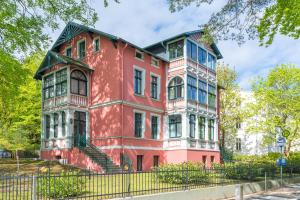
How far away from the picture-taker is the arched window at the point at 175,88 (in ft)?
93.9

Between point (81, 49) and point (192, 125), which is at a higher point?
point (81, 49)

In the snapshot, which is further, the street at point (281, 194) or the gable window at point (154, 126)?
the gable window at point (154, 126)

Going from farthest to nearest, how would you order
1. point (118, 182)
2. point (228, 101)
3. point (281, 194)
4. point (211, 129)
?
point (228, 101), point (211, 129), point (281, 194), point (118, 182)

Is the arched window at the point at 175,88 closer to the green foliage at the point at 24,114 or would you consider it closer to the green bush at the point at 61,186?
the green foliage at the point at 24,114

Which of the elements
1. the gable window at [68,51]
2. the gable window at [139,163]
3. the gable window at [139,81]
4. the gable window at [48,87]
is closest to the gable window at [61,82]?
the gable window at [48,87]

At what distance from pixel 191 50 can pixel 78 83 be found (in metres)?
10.2

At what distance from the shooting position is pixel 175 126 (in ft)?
94.2

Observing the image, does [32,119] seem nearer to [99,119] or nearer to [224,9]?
[99,119]

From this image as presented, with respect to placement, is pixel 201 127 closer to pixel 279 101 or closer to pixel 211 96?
pixel 211 96

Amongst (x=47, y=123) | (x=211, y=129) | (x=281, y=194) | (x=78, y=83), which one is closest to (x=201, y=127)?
(x=211, y=129)

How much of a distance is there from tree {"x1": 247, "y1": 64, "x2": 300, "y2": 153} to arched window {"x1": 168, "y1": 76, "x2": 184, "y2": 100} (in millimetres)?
12602

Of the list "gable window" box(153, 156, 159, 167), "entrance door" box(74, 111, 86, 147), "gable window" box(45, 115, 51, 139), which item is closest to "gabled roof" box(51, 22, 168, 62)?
"entrance door" box(74, 111, 86, 147)

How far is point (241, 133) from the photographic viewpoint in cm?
5347

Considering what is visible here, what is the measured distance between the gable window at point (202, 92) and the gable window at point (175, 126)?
2.97 meters
